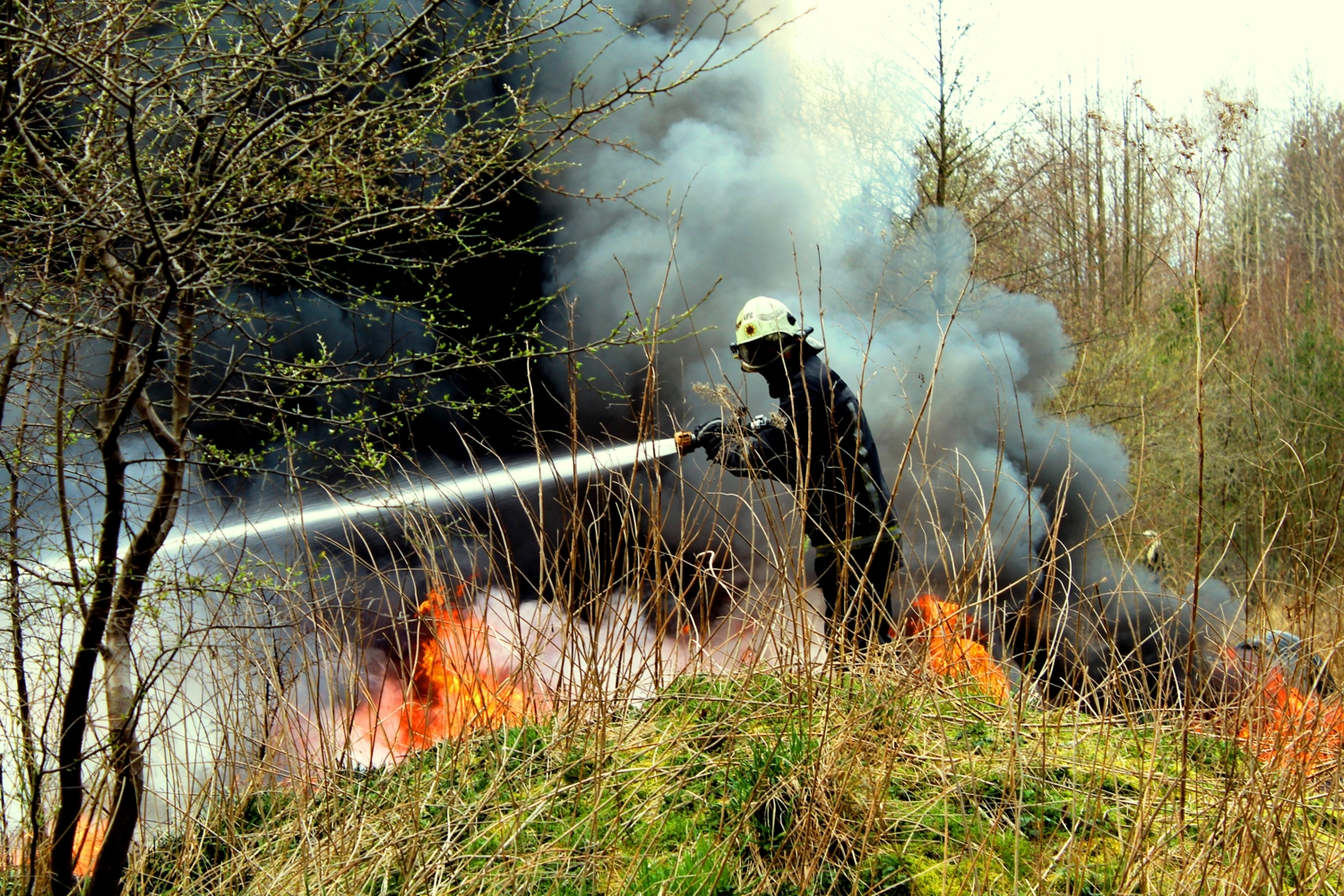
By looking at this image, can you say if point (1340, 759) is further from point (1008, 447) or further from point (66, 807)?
point (1008, 447)

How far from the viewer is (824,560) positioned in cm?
448

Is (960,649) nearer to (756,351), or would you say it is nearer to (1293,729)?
(1293,729)

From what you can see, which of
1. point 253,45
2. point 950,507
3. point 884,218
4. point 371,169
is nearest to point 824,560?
point 371,169

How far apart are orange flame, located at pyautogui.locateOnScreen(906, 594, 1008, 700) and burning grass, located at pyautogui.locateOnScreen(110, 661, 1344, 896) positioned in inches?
4.8

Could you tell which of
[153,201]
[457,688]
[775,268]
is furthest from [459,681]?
[775,268]

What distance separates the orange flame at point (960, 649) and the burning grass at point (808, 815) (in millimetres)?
122

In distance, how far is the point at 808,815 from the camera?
A: 2348 mm

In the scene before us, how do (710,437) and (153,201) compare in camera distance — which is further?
(710,437)

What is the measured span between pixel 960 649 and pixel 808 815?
33.6 inches

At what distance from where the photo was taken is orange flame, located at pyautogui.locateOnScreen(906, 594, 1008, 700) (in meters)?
2.82

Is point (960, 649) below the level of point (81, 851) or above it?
above

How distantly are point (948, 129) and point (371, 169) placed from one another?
10.6 meters

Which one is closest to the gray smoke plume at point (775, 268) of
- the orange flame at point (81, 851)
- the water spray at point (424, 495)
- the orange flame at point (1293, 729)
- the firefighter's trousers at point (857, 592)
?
the water spray at point (424, 495)

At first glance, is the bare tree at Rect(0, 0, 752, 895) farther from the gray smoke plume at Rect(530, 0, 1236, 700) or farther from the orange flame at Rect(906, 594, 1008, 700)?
the gray smoke plume at Rect(530, 0, 1236, 700)
